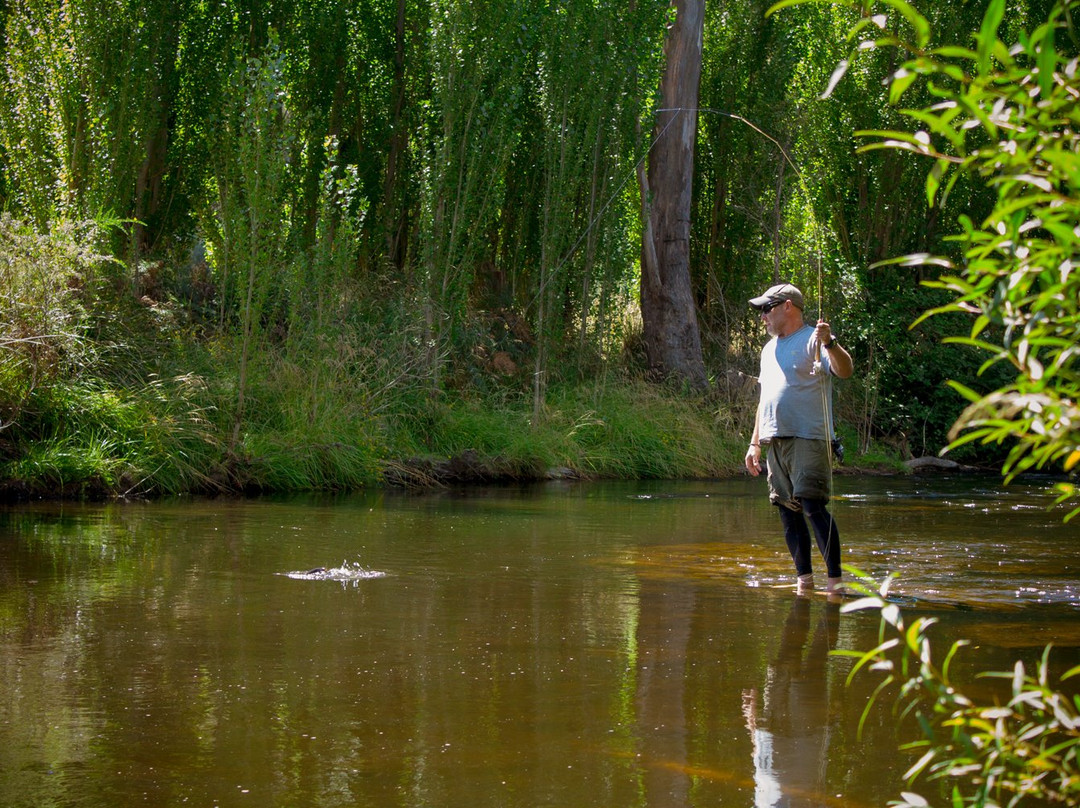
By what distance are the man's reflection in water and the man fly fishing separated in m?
1.17

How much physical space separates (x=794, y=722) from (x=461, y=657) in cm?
159

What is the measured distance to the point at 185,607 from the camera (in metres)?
6.66

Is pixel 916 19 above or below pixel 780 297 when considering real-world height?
below

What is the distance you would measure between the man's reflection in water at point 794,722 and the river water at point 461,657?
0.02 m

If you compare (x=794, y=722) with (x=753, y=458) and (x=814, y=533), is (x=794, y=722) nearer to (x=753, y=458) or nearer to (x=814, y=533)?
(x=814, y=533)

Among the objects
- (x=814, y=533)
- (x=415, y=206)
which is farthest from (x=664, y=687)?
(x=415, y=206)

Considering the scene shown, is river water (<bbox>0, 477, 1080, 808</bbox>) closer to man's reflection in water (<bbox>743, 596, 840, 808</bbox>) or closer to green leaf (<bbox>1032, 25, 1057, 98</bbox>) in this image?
man's reflection in water (<bbox>743, 596, 840, 808</bbox>)

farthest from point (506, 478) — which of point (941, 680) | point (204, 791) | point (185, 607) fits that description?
point (941, 680)

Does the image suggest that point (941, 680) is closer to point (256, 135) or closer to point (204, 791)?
point (204, 791)

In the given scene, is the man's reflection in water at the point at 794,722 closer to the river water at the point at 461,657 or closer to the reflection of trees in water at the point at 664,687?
the river water at the point at 461,657

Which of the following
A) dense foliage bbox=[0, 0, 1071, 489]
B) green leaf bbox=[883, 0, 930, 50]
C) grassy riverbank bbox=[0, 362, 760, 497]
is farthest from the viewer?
dense foliage bbox=[0, 0, 1071, 489]

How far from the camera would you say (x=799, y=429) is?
25.1ft

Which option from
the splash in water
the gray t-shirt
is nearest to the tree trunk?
the gray t-shirt

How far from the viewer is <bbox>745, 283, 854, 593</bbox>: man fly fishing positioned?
7.57 meters
